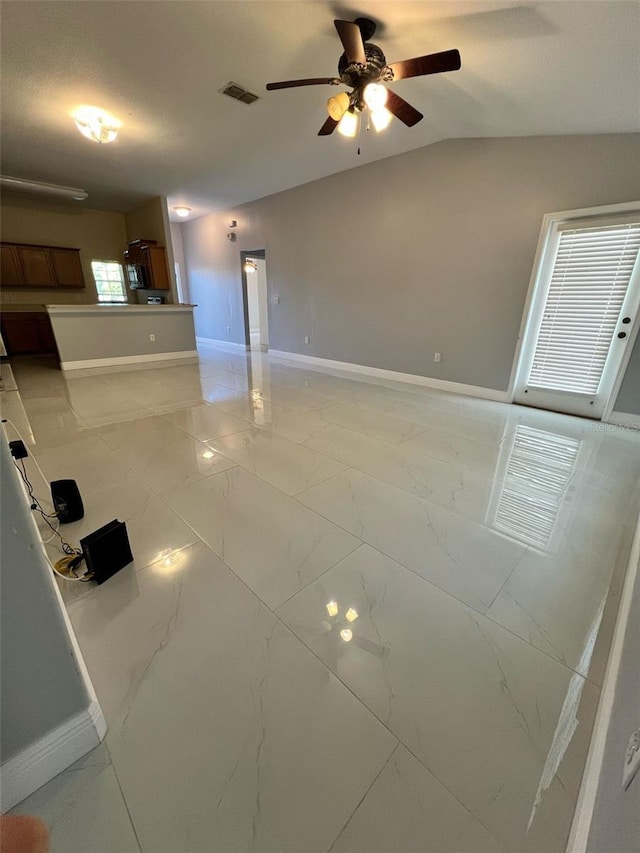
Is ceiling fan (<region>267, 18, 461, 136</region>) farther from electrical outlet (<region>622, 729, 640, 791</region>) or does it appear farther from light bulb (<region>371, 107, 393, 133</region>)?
electrical outlet (<region>622, 729, 640, 791</region>)

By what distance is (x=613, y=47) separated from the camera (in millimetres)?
2107

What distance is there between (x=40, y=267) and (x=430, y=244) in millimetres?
7350

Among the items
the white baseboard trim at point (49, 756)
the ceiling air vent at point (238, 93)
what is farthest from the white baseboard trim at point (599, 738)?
the ceiling air vent at point (238, 93)

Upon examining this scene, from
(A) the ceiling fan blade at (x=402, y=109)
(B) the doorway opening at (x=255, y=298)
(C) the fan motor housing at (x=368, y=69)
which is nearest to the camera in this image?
(C) the fan motor housing at (x=368, y=69)

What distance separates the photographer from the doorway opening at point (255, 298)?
23.7 feet

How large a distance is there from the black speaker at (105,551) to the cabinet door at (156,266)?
21.3ft

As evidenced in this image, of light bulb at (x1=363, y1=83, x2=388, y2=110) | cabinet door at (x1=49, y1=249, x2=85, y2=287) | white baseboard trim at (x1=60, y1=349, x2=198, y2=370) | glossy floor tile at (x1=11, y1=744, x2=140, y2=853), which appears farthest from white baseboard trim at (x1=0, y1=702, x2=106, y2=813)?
cabinet door at (x1=49, y1=249, x2=85, y2=287)

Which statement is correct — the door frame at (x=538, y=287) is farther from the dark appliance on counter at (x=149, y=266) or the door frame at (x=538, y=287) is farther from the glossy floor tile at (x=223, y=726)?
the dark appliance on counter at (x=149, y=266)

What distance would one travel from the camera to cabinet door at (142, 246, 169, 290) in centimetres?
647

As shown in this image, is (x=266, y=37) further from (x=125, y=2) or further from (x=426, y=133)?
(x=426, y=133)

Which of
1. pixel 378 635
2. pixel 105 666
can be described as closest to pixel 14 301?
pixel 105 666

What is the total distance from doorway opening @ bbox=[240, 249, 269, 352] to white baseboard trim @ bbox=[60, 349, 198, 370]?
1.55 metres

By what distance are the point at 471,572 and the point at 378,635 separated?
58cm

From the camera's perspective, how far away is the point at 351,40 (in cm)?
203
